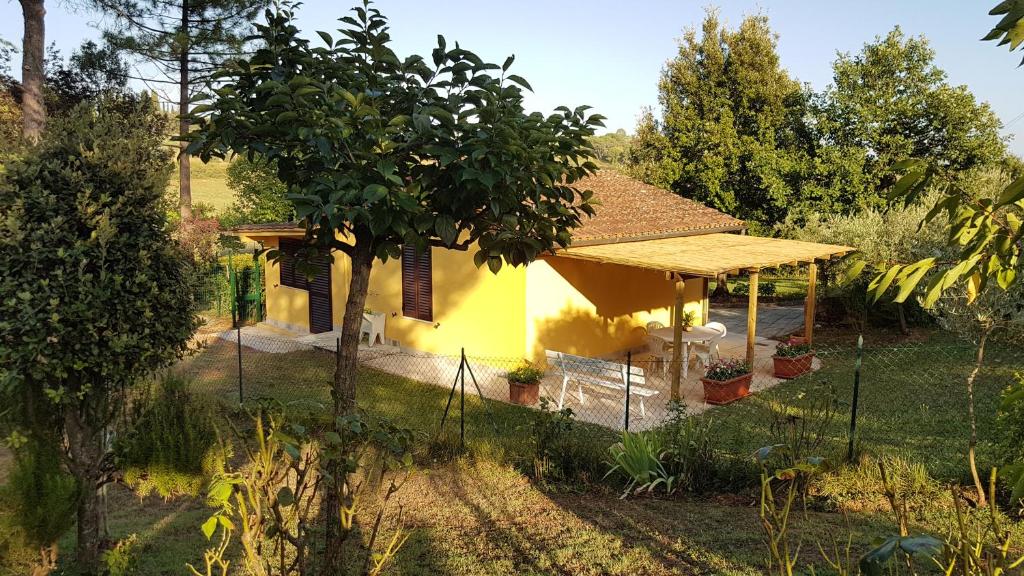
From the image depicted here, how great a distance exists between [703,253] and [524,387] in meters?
4.16

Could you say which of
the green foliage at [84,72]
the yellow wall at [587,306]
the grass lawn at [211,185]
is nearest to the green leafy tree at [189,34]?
the green foliage at [84,72]

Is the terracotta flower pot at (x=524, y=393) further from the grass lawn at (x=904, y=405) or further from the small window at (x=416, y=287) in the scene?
the small window at (x=416, y=287)

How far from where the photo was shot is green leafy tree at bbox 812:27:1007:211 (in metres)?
20.8

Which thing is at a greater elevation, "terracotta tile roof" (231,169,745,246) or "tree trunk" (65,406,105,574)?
"terracotta tile roof" (231,169,745,246)

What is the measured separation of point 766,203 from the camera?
2270 centimetres

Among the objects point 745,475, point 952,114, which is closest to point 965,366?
point 745,475

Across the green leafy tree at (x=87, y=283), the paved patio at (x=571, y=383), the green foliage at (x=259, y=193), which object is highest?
the green foliage at (x=259, y=193)

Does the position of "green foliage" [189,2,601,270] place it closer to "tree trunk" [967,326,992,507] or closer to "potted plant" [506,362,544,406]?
"tree trunk" [967,326,992,507]

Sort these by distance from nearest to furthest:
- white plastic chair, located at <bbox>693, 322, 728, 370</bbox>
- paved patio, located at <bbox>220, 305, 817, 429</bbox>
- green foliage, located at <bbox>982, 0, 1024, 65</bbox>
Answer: green foliage, located at <bbox>982, 0, 1024, 65</bbox>
paved patio, located at <bbox>220, 305, 817, 429</bbox>
white plastic chair, located at <bbox>693, 322, 728, 370</bbox>

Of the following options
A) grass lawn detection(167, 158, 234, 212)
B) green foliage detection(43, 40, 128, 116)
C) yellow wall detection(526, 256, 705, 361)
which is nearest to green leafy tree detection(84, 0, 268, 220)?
green foliage detection(43, 40, 128, 116)

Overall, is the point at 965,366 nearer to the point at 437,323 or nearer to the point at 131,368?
the point at 437,323

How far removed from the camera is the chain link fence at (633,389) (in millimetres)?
9125

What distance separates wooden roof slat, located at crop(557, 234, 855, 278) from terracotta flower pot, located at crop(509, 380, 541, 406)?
7.58 feet

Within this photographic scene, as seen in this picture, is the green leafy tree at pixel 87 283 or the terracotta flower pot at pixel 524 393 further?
the terracotta flower pot at pixel 524 393
